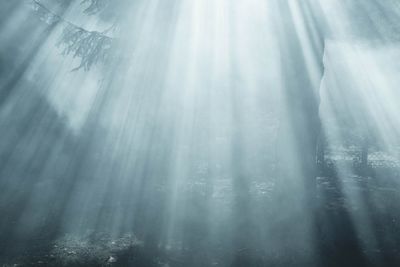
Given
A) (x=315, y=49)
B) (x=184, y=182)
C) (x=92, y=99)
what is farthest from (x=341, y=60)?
(x=92, y=99)

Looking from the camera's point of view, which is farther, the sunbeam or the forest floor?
the sunbeam

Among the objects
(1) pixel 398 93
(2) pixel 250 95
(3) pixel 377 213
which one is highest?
(1) pixel 398 93

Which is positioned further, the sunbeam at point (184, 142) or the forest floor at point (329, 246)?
the sunbeam at point (184, 142)

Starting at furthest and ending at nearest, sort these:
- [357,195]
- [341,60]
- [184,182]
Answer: [341,60]
[184,182]
[357,195]

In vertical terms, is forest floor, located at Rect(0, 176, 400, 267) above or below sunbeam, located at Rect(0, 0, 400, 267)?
below

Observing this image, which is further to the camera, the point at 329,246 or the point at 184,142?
the point at 184,142

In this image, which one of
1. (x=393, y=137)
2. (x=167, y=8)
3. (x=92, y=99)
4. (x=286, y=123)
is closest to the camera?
(x=286, y=123)

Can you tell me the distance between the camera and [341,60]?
16016mm

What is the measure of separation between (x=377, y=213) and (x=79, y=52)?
877 centimetres

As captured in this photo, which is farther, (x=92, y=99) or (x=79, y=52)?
(x=92, y=99)

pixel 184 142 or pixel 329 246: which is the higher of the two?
pixel 184 142

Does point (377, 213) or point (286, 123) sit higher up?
point (286, 123)

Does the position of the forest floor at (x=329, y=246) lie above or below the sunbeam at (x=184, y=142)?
below

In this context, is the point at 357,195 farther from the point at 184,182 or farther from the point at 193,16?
the point at 193,16
